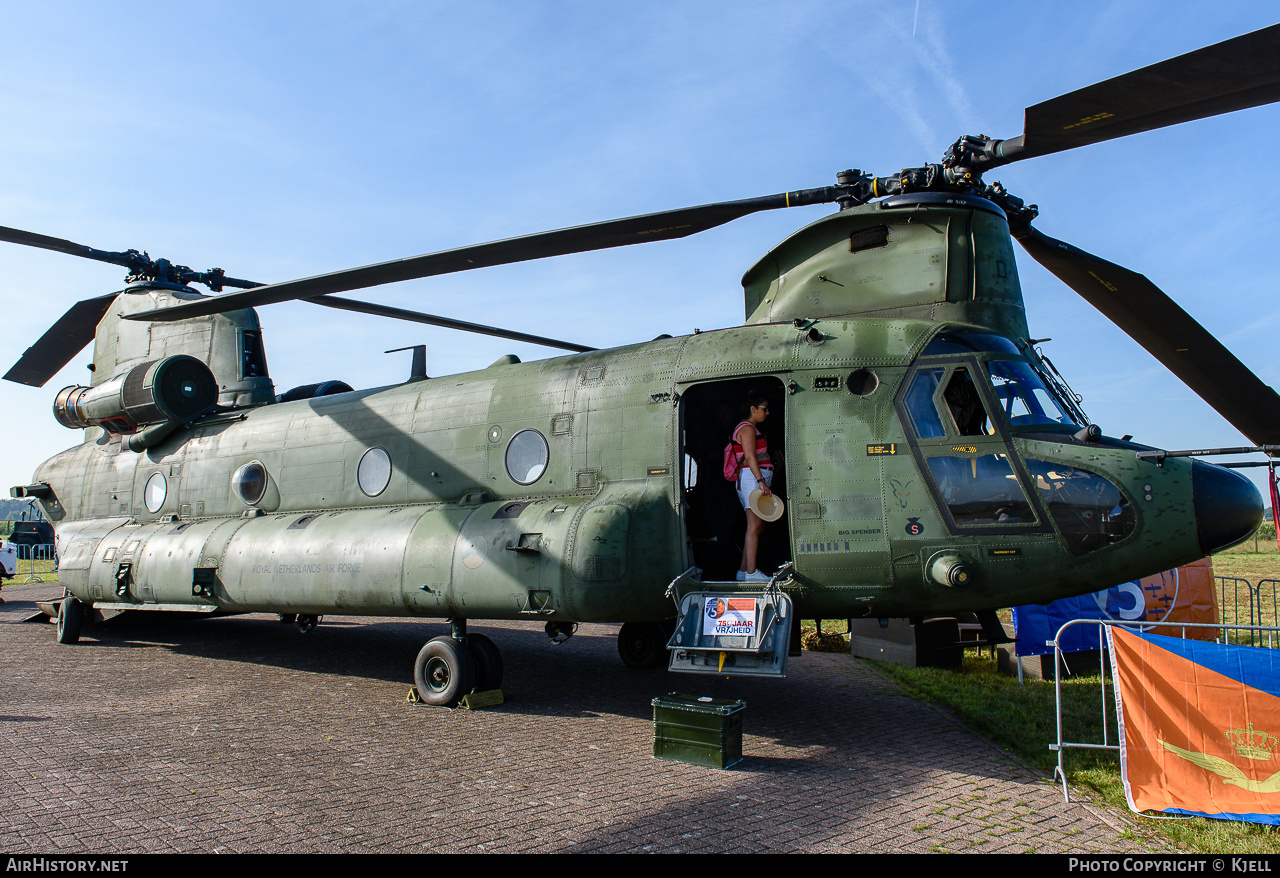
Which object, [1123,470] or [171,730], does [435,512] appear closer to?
[171,730]

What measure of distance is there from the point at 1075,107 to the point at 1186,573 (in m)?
8.16

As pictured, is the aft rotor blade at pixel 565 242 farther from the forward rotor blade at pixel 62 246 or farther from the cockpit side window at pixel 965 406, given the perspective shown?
the forward rotor blade at pixel 62 246

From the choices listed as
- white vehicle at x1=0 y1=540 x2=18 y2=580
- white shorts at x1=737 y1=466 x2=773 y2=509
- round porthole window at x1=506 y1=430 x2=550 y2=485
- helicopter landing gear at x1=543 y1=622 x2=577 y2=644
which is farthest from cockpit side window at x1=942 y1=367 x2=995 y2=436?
white vehicle at x1=0 y1=540 x2=18 y2=580

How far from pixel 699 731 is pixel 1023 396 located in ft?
13.3

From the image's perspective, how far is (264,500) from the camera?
11.1 m

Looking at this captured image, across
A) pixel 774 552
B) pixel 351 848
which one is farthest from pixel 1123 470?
pixel 351 848

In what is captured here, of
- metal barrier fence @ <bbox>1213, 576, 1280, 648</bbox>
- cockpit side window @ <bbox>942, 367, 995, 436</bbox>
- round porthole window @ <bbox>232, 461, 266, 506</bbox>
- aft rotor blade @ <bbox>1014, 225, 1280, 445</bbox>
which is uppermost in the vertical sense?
aft rotor blade @ <bbox>1014, 225, 1280, 445</bbox>

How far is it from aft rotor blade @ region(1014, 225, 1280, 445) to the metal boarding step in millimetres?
4082

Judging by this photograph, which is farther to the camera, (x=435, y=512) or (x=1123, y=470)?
(x=435, y=512)

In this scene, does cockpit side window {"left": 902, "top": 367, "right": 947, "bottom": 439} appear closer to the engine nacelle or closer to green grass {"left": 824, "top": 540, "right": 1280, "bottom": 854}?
green grass {"left": 824, "top": 540, "right": 1280, "bottom": 854}

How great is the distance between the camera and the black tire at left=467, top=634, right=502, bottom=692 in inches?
336

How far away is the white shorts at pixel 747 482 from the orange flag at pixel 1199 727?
3203 mm

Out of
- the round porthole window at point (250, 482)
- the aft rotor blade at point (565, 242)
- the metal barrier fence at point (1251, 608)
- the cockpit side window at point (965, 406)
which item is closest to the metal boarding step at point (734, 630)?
the cockpit side window at point (965, 406)
